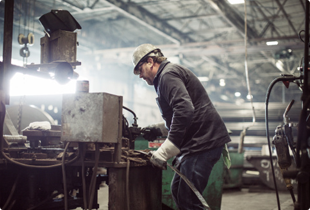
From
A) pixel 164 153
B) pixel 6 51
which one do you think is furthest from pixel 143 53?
pixel 6 51

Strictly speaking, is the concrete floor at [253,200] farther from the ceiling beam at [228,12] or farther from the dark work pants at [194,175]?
the ceiling beam at [228,12]

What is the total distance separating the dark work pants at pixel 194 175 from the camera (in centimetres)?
227

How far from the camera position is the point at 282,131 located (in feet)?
8.18

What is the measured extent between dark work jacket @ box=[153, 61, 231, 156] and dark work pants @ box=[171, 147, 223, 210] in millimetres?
52

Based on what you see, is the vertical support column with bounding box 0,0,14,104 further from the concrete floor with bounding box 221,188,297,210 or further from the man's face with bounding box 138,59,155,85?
the concrete floor with bounding box 221,188,297,210

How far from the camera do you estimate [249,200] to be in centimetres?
563

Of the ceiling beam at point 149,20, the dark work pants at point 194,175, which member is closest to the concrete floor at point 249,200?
the dark work pants at point 194,175

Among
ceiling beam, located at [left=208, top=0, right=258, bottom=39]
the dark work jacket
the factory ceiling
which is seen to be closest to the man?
the dark work jacket

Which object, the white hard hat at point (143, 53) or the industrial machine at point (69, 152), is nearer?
the industrial machine at point (69, 152)

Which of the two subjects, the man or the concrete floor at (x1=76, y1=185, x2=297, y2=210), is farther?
the concrete floor at (x1=76, y1=185, x2=297, y2=210)

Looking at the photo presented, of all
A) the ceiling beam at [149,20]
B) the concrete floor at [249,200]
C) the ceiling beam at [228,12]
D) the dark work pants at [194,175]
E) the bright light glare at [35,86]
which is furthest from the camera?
the bright light glare at [35,86]

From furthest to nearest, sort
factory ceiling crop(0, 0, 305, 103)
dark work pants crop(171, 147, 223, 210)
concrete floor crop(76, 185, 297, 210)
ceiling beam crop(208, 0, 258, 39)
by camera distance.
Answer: factory ceiling crop(0, 0, 305, 103) < ceiling beam crop(208, 0, 258, 39) < concrete floor crop(76, 185, 297, 210) < dark work pants crop(171, 147, 223, 210)

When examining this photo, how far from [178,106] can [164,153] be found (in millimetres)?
344

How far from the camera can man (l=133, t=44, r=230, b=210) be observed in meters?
2.21
